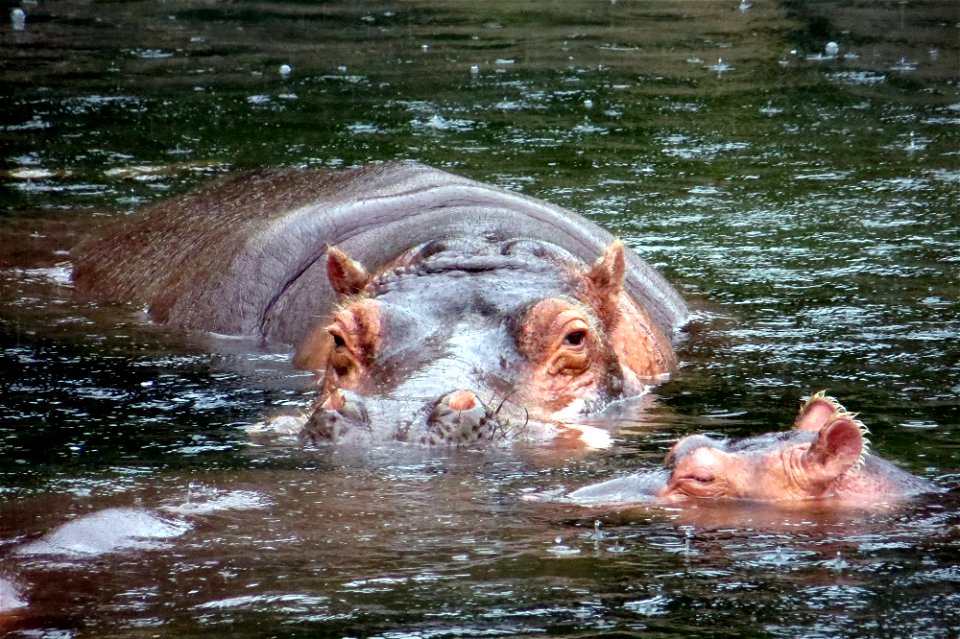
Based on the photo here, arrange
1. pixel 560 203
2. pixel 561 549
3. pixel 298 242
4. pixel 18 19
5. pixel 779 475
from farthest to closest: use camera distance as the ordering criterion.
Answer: pixel 18 19 → pixel 560 203 → pixel 298 242 → pixel 779 475 → pixel 561 549

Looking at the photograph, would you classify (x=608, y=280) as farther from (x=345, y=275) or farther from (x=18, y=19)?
(x=18, y=19)

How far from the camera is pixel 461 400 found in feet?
18.9

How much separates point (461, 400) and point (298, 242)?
3.37 metres

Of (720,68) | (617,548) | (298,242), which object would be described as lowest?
(617,548)

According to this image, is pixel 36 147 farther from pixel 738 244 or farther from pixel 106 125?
pixel 738 244

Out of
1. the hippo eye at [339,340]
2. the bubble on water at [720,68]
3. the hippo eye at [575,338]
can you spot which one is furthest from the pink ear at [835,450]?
the bubble on water at [720,68]

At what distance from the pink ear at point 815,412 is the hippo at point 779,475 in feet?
0.18

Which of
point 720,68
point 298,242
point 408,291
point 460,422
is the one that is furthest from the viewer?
point 720,68

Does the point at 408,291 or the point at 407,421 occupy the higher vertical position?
the point at 408,291

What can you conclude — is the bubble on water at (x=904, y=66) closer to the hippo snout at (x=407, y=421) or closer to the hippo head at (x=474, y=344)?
the hippo head at (x=474, y=344)

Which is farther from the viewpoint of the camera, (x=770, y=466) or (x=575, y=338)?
(x=575, y=338)

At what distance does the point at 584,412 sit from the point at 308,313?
2.08m

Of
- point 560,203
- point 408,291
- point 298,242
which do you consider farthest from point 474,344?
point 560,203

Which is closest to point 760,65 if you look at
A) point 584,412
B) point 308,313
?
point 308,313
